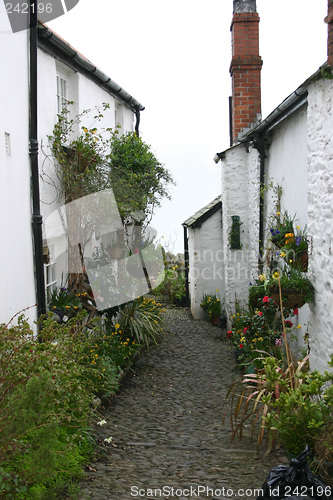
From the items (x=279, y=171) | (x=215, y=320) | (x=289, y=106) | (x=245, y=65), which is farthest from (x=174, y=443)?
(x=245, y=65)

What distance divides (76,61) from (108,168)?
6.00ft

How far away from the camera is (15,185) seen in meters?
5.79

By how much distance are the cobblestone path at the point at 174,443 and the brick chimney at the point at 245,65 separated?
506 centimetres

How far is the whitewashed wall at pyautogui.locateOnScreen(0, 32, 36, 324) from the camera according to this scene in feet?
17.8

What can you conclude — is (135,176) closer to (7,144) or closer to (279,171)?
(279,171)

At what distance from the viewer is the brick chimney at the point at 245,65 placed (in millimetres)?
10000

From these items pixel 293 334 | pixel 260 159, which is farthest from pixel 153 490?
pixel 260 159

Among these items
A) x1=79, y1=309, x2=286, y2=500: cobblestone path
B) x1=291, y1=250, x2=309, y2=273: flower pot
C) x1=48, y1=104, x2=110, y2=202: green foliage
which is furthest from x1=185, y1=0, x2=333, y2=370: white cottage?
x1=48, y1=104, x2=110, y2=202: green foliage

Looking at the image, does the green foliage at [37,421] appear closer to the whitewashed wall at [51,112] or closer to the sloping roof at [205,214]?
the whitewashed wall at [51,112]

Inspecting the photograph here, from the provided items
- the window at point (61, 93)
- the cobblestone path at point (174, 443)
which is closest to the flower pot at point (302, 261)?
the cobblestone path at point (174, 443)

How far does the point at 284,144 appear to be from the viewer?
756 cm

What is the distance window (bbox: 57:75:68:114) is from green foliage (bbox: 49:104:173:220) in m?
0.25

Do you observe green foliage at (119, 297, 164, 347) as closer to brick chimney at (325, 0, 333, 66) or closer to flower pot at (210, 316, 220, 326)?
flower pot at (210, 316, 220, 326)

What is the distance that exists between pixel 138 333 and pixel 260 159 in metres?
3.75
